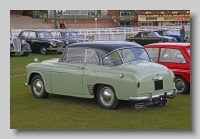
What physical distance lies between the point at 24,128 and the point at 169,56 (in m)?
4.96

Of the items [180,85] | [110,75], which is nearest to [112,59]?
[110,75]

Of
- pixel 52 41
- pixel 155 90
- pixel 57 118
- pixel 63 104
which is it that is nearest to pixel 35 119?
pixel 57 118

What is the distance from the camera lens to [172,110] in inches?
340

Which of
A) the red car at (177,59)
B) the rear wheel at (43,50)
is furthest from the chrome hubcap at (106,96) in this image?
the rear wheel at (43,50)

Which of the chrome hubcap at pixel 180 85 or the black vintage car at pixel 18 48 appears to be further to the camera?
the black vintage car at pixel 18 48

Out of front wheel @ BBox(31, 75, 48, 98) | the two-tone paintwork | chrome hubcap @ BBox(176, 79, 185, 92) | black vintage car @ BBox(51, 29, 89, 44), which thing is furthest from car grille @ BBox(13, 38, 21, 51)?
chrome hubcap @ BBox(176, 79, 185, 92)

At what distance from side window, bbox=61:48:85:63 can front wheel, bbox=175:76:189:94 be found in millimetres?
2821

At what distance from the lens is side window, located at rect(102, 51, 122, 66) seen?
8.62 m

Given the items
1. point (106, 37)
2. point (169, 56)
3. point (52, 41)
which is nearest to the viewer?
point (169, 56)

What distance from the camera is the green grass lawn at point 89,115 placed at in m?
7.52

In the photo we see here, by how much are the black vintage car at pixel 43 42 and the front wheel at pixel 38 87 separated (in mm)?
14565

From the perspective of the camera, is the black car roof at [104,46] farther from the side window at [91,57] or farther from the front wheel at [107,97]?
the front wheel at [107,97]

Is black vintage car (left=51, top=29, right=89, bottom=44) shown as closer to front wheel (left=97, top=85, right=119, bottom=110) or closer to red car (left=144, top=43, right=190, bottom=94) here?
red car (left=144, top=43, right=190, bottom=94)

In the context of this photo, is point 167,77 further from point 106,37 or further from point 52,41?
point 106,37
